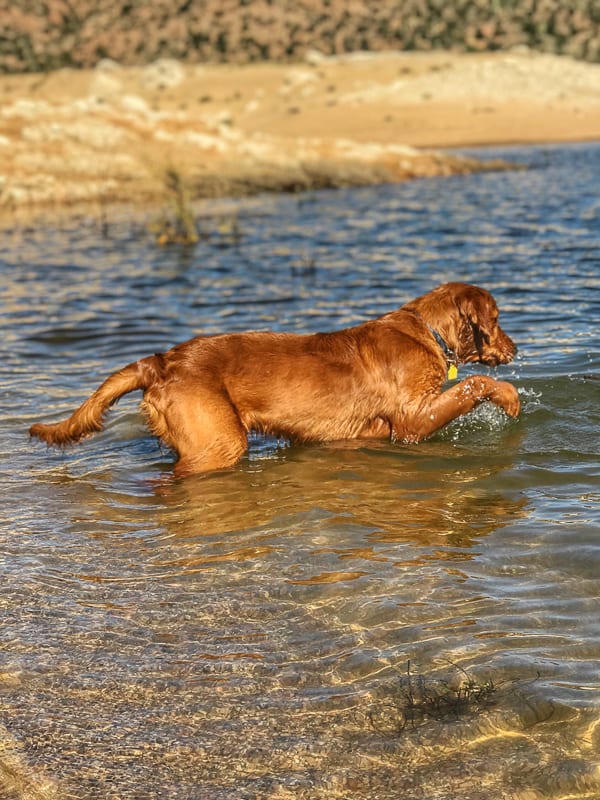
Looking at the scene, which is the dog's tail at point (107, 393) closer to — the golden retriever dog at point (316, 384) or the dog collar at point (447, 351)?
the golden retriever dog at point (316, 384)

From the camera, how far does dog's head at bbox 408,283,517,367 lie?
7.12 meters

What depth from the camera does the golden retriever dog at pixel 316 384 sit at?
6.49 meters

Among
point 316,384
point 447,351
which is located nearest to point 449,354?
point 447,351

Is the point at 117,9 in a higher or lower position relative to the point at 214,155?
higher

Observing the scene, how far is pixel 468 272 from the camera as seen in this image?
48.2 ft

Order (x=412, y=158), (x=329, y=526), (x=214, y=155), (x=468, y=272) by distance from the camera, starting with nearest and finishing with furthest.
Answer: (x=329, y=526) < (x=468, y=272) < (x=214, y=155) < (x=412, y=158)

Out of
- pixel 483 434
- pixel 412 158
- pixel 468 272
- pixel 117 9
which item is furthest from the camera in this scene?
pixel 117 9

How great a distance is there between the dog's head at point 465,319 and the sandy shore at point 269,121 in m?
16.4

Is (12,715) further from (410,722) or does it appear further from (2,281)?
(2,281)

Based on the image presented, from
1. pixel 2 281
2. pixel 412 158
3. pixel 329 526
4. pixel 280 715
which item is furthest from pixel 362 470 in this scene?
pixel 412 158

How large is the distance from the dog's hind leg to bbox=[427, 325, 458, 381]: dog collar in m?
1.38

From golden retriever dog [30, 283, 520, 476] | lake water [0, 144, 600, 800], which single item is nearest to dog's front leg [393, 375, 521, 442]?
golden retriever dog [30, 283, 520, 476]

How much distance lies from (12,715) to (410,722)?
1.38m

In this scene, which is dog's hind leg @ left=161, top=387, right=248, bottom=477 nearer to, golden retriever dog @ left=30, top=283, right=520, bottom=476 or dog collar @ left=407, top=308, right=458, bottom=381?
golden retriever dog @ left=30, top=283, right=520, bottom=476
